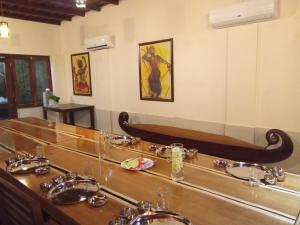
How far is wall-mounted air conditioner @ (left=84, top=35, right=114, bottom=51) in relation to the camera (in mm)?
4680

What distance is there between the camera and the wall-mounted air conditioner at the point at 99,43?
4.68m

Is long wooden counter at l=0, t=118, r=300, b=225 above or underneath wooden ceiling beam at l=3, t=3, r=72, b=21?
underneath

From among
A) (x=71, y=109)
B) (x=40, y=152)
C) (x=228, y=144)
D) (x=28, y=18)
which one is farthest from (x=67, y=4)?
(x=228, y=144)

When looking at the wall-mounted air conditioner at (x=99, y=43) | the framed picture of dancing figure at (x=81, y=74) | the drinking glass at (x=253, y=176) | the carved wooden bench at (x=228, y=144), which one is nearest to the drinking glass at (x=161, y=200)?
the drinking glass at (x=253, y=176)

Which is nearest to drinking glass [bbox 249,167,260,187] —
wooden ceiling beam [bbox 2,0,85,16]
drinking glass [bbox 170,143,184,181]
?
drinking glass [bbox 170,143,184,181]

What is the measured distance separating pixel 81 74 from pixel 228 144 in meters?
3.97

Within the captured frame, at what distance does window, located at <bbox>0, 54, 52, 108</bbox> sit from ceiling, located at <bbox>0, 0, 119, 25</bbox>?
89cm

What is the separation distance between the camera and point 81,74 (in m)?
5.61

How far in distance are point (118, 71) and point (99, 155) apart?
3134 millimetres

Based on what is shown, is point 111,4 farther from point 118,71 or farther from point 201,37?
point 201,37

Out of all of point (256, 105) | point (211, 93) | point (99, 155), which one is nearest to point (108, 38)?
point (211, 93)

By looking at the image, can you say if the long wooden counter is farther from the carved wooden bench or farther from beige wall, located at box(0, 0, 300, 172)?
beige wall, located at box(0, 0, 300, 172)

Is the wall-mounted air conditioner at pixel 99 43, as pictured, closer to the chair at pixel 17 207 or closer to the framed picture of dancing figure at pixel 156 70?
the framed picture of dancing figure at pixel 156 70

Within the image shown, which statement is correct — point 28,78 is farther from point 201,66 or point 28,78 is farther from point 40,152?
point 40,152
